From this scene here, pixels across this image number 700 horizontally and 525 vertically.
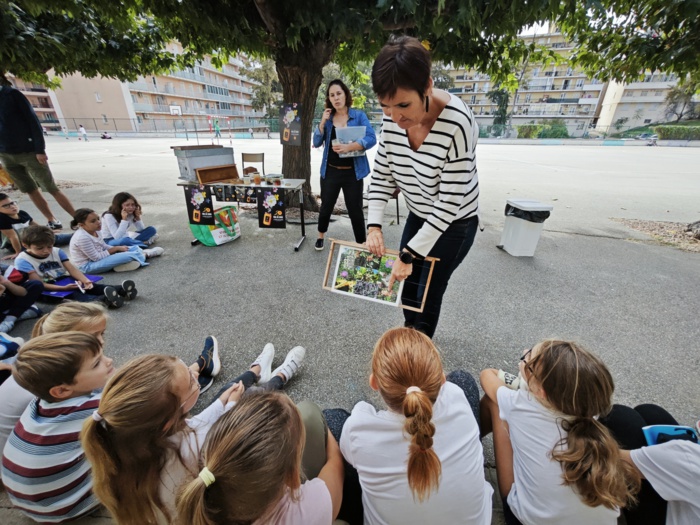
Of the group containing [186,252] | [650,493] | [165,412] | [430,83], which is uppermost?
[430,83]

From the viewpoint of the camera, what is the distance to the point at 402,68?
1335 mm

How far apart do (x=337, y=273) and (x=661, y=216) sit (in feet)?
27.0

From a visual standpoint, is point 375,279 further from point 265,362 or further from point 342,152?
point 342,152

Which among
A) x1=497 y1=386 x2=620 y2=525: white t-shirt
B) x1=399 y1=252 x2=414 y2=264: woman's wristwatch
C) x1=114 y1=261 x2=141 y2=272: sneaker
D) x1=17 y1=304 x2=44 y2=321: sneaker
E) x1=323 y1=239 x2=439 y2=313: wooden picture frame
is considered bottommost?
x1=17 y1=304 x2=44 y2=321: sneaker

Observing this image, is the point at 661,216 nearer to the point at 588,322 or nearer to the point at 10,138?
the point at 588,322

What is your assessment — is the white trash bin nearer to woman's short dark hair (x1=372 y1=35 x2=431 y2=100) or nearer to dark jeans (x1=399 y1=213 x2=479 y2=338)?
dark jeans (x1=399 y1=213 x2=479 y2=338)

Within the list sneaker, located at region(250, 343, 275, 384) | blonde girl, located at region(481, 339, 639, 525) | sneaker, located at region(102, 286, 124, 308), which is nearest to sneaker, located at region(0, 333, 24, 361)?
sneaker, located at region(102, 286, 124, 308)

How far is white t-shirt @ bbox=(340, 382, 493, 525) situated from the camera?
1.07m

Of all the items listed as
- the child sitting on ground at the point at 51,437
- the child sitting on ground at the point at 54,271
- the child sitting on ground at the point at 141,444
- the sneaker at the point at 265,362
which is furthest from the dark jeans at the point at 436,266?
the child sitting on ground at the point at 54,271

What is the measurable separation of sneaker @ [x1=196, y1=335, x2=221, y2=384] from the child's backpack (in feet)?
8.10

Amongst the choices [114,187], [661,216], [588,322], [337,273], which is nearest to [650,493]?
[337,273]

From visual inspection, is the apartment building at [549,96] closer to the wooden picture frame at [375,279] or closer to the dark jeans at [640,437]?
the wooden picture frame at [375,279]

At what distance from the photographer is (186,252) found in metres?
4.48

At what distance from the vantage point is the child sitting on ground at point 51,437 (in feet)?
4.33
